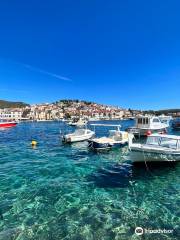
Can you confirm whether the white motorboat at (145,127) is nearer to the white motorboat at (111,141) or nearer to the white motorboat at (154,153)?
the white motorboat at (111,141)

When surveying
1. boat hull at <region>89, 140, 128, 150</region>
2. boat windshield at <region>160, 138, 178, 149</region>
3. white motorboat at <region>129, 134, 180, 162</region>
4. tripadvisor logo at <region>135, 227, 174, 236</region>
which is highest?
boat windshield at <region>160, 138, 178, 149</region>

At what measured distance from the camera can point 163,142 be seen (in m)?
23.6

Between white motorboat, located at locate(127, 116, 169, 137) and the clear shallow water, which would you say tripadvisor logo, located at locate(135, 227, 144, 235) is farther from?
white motorboat, located at locate(127, 116, 169, 137)

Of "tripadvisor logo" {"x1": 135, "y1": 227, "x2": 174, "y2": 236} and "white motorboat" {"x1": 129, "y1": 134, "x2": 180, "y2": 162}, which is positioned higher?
"white motorboat" {"x1": 129, "y1": 134, "x2": 180, "y2": 162}

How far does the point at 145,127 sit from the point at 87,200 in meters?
36.9

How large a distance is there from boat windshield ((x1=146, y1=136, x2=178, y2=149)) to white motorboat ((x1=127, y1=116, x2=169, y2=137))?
24653 millimetres

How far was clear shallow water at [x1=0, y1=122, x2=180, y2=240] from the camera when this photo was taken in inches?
447

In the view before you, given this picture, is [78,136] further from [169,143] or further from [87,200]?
[87,200]

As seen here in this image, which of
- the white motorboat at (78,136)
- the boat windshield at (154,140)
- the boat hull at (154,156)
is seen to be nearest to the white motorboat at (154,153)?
the boat hull at (154,156)

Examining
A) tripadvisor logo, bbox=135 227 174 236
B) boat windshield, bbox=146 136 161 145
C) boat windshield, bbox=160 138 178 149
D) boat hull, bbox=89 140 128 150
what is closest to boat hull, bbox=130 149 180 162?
boat windshield, bbox=160 138 178 149

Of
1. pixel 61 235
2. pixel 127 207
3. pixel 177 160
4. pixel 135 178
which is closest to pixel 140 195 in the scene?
pixel 127 207

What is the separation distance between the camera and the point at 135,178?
19406mm

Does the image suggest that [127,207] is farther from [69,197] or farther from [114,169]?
[114,169]

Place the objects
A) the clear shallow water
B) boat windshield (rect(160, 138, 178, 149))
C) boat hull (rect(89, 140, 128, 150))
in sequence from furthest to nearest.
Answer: boat hull (rect(89, 140, 128, 150)) < boat windshield (rect(160, 138, 178, 149)) < the clear shallow water
